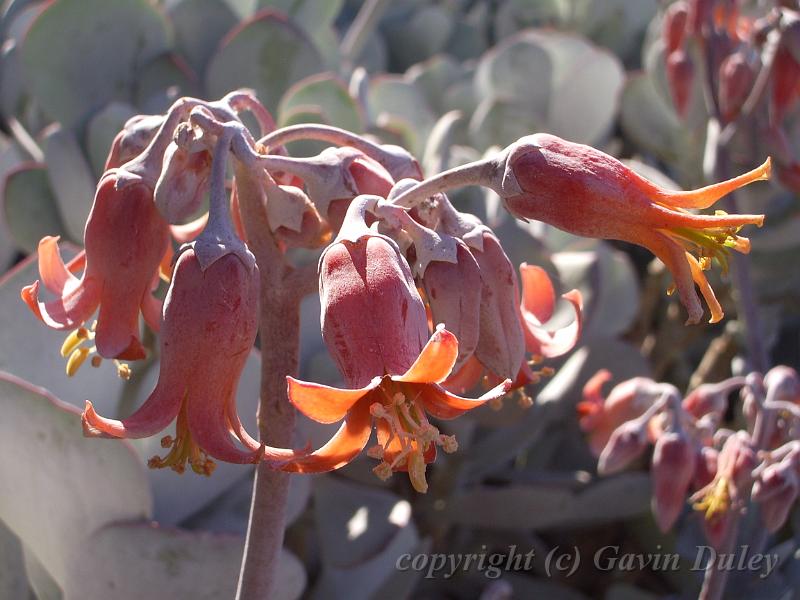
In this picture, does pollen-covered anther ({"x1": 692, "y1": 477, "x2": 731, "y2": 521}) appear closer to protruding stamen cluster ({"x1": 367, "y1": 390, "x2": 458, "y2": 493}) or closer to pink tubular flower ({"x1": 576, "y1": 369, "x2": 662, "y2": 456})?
pink tubular flower ({"x1": 576, "y1": 369, "x2": 662, "y2": 456})

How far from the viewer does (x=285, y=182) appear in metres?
0.92

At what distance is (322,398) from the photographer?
0.71 metres

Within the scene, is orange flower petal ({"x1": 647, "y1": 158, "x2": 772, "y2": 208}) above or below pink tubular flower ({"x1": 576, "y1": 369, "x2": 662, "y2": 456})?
above

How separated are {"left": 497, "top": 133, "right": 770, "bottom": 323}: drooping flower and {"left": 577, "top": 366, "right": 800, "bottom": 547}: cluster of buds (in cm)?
54

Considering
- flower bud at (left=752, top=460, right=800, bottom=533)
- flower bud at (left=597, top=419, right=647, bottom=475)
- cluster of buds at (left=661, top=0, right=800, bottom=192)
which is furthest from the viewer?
cluster of buds at (left=661, top=0, right=800, bottom=192)

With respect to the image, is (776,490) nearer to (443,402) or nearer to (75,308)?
(443,402)

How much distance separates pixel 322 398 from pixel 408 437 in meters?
0.12

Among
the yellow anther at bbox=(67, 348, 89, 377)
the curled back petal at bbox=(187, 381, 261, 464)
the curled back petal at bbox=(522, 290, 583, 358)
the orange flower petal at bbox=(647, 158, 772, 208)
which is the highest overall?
the orange flower petal at bbox=(647, 158, 772, 208)

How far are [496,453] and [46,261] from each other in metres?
1.00

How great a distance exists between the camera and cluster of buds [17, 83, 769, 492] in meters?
0.77

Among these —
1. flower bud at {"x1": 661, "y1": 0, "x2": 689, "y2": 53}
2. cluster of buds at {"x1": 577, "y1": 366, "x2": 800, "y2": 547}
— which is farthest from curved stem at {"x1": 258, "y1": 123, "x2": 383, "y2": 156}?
flower bud at {"x1": 661, "y1": 0, "x2": 689, "y2": 53}

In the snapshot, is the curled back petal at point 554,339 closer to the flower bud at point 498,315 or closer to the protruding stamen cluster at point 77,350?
the flower bud at point 498,315

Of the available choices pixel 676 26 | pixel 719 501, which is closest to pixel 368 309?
pixel 719 501

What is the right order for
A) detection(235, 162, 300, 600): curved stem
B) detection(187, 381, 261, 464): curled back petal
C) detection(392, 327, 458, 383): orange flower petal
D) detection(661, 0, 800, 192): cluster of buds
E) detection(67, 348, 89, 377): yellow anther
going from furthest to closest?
detection(661, 0, 800, 192): cluster of buds → detection(67, 348, 89, 377): yellow anther → detection(235, 162, 300, 600): curved stem → detection(187, 381, 261, 464): curled back petal → detection(392, 327, 458, 383): orange flower petal
